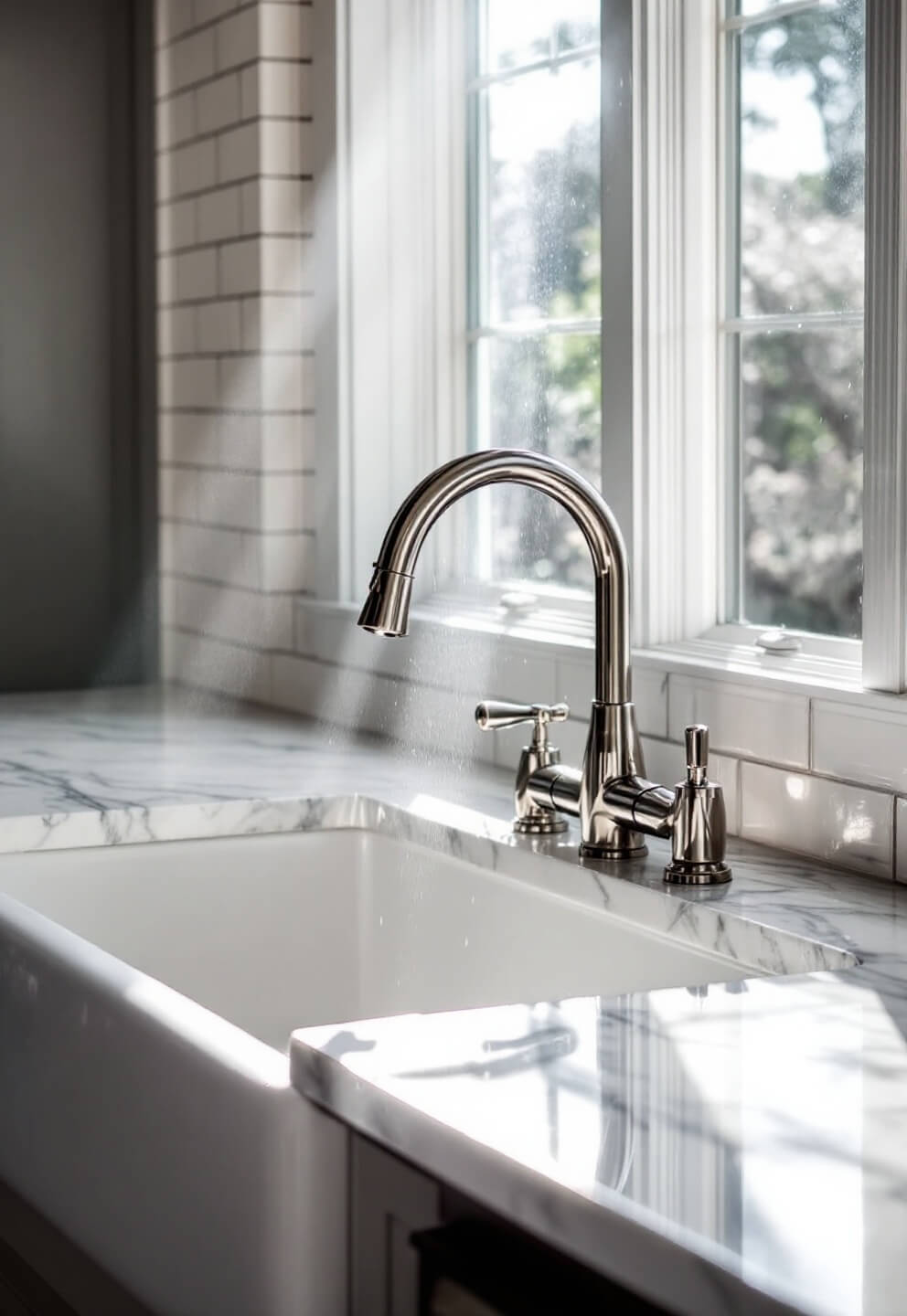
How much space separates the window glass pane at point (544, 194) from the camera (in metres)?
2.21

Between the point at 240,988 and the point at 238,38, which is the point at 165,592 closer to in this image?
the point at 238,38

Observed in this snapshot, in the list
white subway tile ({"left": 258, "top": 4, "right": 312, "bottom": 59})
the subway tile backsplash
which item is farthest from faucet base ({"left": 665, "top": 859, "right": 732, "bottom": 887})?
white subway tile ({"left": 258, "top": 4, "right": 312, "bottom": 59})

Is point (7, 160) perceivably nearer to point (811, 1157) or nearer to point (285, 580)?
point (285, 580)

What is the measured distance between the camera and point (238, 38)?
272cm

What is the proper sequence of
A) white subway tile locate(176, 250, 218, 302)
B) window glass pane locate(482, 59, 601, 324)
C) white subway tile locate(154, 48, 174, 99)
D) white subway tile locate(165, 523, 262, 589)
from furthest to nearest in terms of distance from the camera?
white subway tile locate(154, 48, 174, 99) → white subway tile locate(176, 250, 218, 302) → white subway tile locate(165, 523, 262, 589) → window glass pane locate(482, 59, 601, 324)

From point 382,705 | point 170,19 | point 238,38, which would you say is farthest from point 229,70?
point 382,705

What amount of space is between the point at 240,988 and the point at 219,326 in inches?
50.8

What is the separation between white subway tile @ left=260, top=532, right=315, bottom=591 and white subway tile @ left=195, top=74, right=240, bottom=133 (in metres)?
0.65

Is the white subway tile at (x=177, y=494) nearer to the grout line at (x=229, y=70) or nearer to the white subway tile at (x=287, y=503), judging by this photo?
the white subway tile at (x=287, y=503)

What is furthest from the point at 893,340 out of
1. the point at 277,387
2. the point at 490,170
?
the point at 277,387

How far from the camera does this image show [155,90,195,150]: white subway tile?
2.89 m

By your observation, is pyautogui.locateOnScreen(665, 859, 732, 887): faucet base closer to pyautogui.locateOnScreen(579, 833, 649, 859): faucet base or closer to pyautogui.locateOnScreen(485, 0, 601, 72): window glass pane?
pyautogui.locateOnScreen(579, 833, 649, 859): faucet base

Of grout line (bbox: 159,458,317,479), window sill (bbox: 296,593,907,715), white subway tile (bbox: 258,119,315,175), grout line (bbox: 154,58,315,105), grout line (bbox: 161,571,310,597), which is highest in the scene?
grout line (bbox: 154,58,315,105)

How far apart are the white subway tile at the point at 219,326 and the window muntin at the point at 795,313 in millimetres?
1057
